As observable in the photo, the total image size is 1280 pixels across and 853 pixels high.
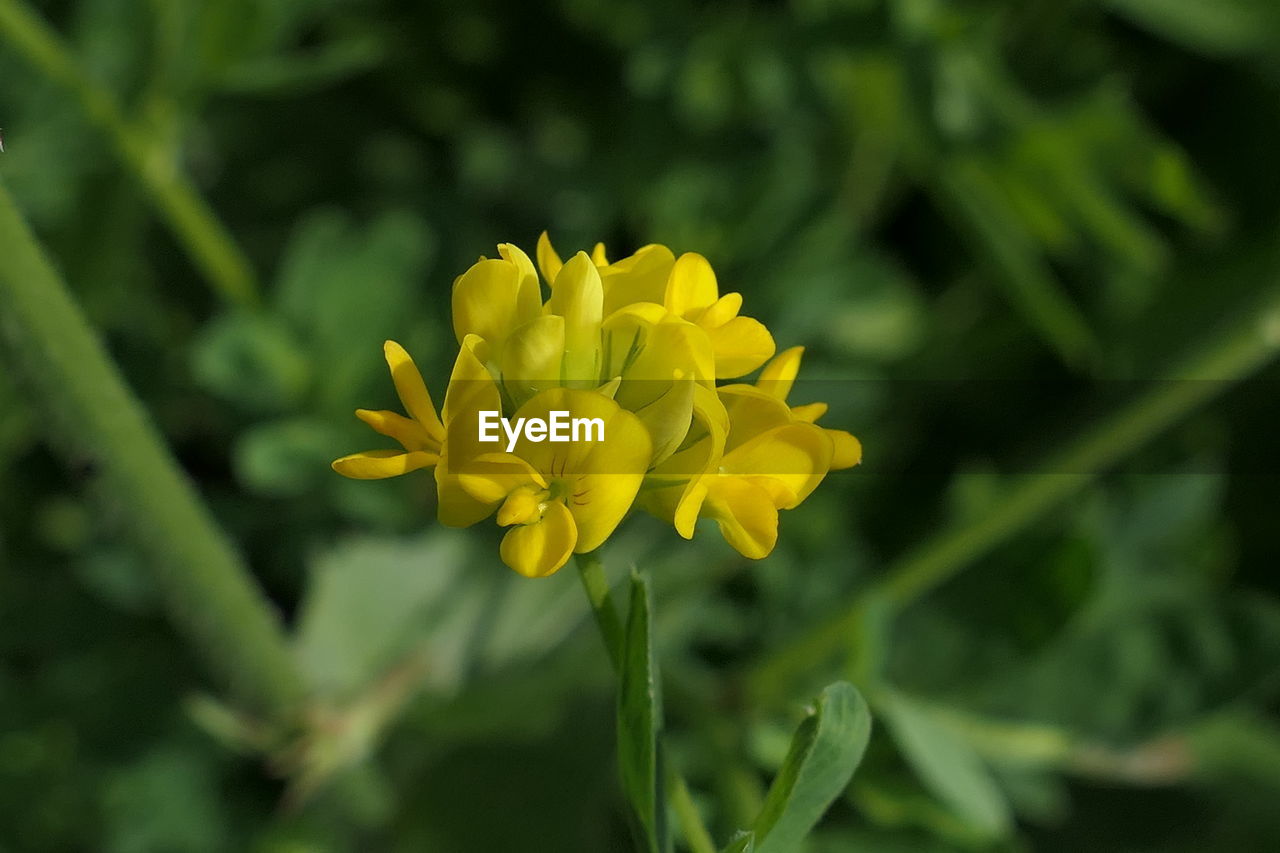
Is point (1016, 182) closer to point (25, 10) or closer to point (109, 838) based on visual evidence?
point (25, 10)

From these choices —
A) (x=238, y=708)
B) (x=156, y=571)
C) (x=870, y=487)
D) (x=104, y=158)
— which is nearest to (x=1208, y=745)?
(x=870, y=487)

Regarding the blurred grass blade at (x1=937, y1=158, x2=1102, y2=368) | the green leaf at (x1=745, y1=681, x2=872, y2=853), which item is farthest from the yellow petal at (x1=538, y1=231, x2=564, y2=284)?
the blurred grass blade at (x1=937, y1=158, x2=1102, y2=368)

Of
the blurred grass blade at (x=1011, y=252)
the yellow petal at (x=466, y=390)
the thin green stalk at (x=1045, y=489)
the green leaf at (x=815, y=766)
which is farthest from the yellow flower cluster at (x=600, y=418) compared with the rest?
the blurred grass blade at (x=1011, y=252)

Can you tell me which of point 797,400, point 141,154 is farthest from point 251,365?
point 797,400

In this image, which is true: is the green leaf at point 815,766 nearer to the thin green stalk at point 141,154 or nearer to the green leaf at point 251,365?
the green leaf at point 251,365

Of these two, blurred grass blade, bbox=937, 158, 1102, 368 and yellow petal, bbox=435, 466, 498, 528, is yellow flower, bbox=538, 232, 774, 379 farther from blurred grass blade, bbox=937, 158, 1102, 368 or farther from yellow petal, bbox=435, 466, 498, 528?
blurred grass blade, bbox=937, 158, 1102, 368

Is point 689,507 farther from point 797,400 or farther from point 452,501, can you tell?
point 797,400
